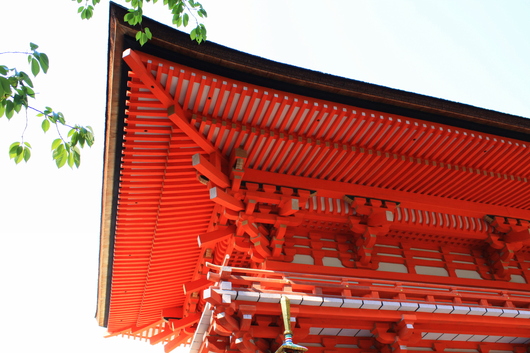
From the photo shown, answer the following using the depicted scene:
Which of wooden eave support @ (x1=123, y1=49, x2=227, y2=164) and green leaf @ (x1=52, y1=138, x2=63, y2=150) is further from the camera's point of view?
wooden eave support @ (x1=123, y1=49, x2=227, y2=164)

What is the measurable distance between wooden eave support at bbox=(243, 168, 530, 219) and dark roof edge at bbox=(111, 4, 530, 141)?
1835 millimetres

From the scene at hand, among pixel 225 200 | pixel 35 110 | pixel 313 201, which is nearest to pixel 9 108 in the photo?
pixel 35 110

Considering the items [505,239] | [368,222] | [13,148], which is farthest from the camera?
[505,239]

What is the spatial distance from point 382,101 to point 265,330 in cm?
468

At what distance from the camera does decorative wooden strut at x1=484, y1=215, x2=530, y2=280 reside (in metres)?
10.4

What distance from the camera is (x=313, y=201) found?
9188 millimetres

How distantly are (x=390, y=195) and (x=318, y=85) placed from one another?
3.21 metres

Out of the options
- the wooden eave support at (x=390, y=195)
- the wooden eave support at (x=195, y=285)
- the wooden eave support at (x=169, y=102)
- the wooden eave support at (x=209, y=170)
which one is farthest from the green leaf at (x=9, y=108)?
the wooden eave support at (x=195, y=285)

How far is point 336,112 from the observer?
318 inches

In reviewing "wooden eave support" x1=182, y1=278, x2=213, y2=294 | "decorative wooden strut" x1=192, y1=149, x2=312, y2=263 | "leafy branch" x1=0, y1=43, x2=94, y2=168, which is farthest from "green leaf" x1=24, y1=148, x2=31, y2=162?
"wooden eave support" x1=182, y1=278, x2=213, y2=294

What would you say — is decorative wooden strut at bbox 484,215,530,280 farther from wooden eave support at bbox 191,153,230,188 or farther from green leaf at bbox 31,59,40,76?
green leaf at bbox 31,59,40,76

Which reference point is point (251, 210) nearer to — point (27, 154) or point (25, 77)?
point (27, 154)

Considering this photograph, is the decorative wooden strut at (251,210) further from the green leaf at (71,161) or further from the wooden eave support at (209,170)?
the green leaf at (71,161)

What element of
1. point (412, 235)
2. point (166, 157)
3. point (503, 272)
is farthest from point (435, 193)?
point (166, 157)
